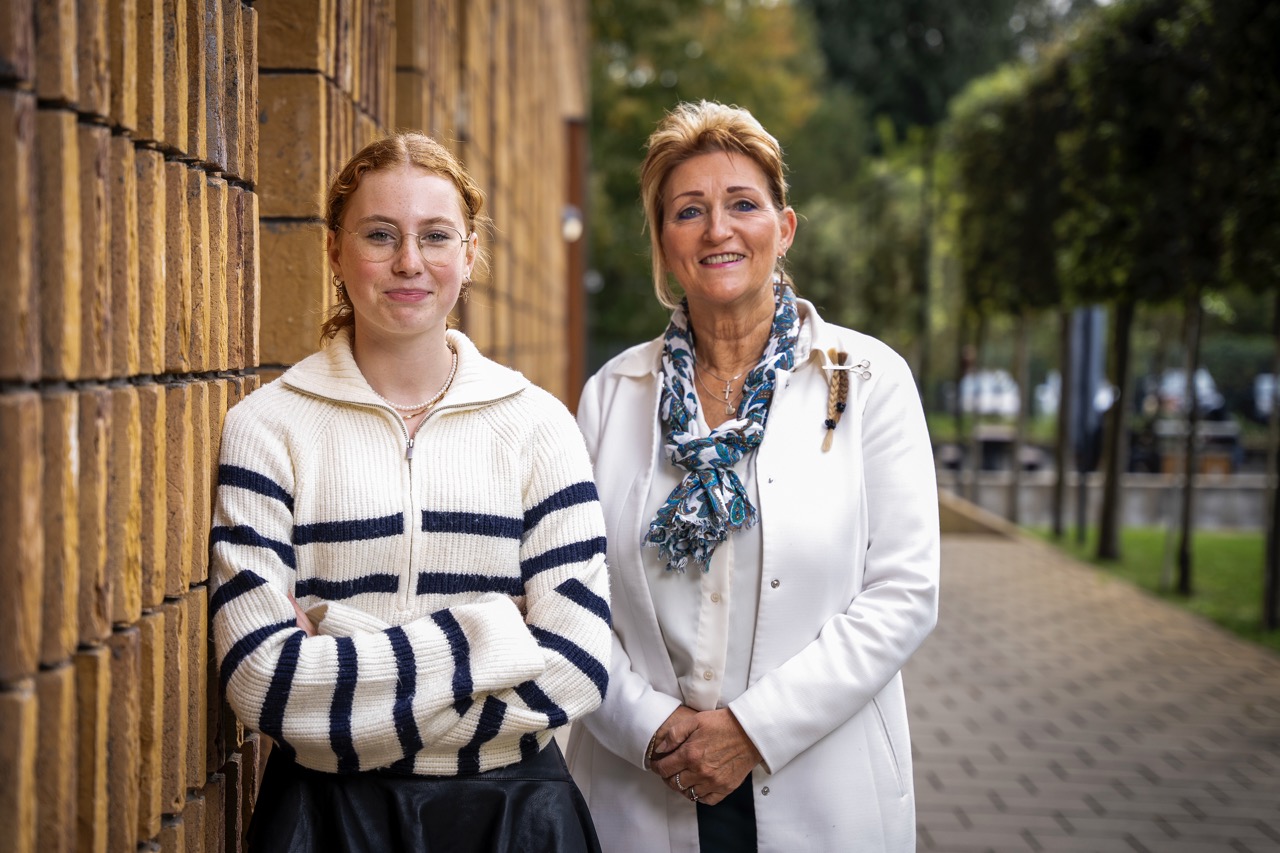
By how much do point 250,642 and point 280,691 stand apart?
81mm

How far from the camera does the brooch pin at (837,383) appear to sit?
2359 mm

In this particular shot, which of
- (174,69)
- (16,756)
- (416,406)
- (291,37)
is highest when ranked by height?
(291,37)

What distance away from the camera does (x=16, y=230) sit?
49.3 inches

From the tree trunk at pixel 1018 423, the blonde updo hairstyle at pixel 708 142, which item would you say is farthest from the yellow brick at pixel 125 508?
the tree trunk at pixel 1018 423

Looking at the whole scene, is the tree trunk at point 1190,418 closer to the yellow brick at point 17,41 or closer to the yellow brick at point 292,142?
the yellow brick at point 292,142

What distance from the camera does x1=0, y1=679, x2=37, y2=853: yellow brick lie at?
4.20 feet

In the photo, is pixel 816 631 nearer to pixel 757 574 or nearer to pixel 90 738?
pixel 757 574

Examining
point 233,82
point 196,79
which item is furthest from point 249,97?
point 196,79

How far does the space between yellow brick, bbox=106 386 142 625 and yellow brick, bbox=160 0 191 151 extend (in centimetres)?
38

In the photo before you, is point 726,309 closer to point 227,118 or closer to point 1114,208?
point 227,118

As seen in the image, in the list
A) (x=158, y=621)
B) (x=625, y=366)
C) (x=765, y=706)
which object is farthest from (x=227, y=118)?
(x=765, y=706)

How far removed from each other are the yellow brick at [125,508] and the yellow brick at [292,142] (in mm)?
937

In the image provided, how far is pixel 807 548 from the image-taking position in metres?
2.29

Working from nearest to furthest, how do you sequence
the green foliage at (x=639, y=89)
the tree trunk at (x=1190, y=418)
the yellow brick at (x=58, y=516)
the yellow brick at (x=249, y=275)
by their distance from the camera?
1. the yellow brick at (x=58, y=516)
2. the yellow brick at (x=249, y=275)
3. the tree trunk at (x=1190, y=418)
4. the green foliage at (x=639, y=89)
